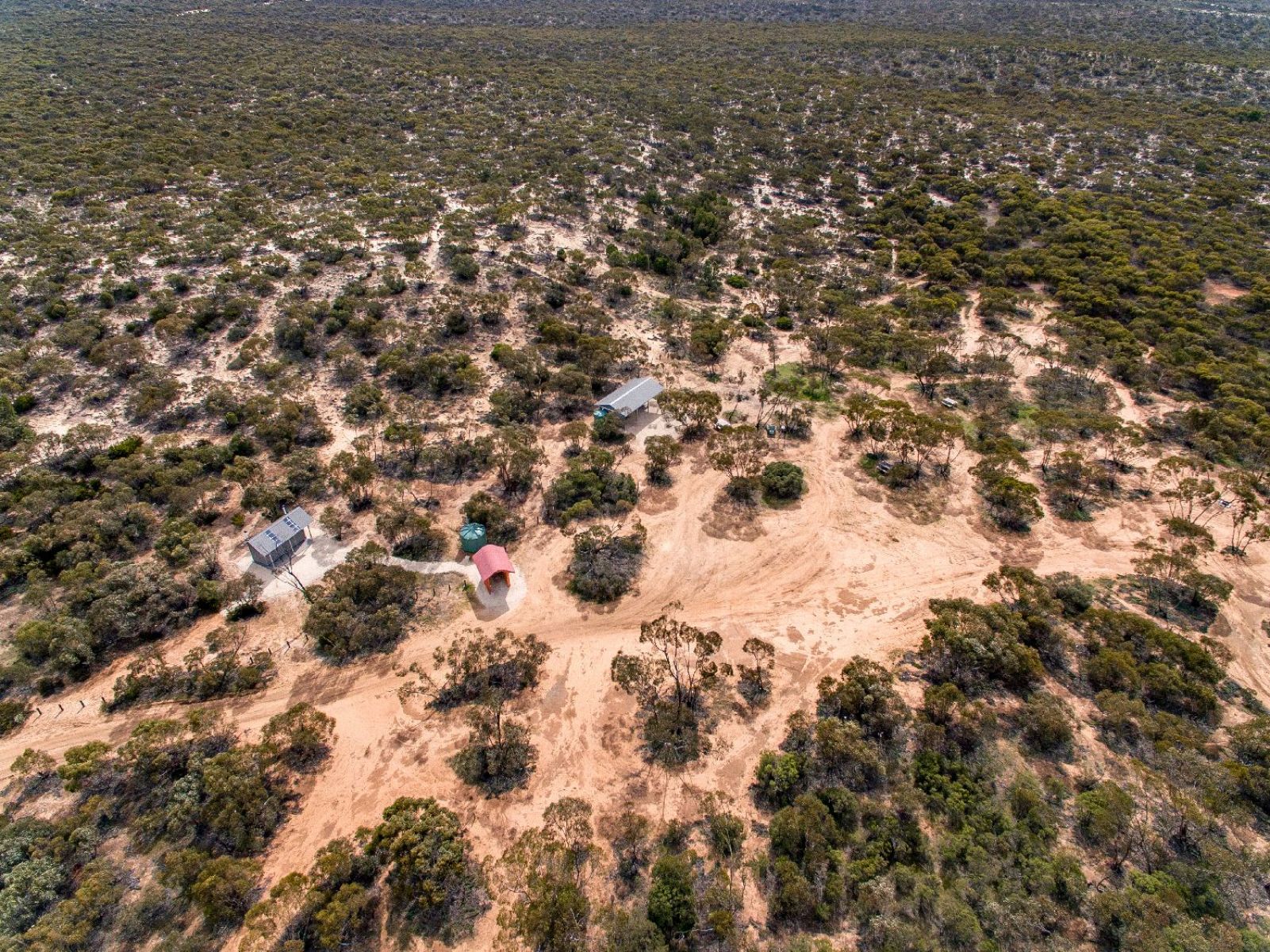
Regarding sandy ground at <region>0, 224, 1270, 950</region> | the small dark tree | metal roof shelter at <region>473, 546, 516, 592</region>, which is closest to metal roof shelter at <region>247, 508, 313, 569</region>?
sandy ground at <region>0, 224, 1270, 950</region>

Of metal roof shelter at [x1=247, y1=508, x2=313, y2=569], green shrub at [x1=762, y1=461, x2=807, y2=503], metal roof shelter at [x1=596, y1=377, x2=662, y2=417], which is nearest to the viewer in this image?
metal roof shelter at [x1=247, y1=508, x2=313, y2=569]

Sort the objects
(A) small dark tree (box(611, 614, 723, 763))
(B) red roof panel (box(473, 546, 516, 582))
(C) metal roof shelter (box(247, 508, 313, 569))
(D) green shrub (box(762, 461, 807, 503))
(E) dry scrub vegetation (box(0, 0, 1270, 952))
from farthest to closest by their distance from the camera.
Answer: (D) green shrub (box(762, 461, 807, 503)) → (C) metal roof shelter (box(247, 508, 313, 569)) → (B) red roof panel (box(473, 546, 516, 582)) → (A) small dark tree (box(611, 614, 723, 763)) → (E) dry scrub vegetation (box(0, 0, 1270, 952))

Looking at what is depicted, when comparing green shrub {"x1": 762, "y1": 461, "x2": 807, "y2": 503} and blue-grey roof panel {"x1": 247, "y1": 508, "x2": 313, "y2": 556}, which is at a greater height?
blue-grey roof panel {"x1": 247, "y1": 508, "x2": 313, "y2": 556}

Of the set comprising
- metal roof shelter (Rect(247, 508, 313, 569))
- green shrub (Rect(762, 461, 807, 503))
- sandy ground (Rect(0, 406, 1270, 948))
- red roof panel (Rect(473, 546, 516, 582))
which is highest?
metal roof shelter (Rect(247, 508, 313, 569))

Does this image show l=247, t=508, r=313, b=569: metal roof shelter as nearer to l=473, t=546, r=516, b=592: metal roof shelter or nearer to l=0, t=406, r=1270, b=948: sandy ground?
l=0, t=406, r=1270, b=948: sandy ground

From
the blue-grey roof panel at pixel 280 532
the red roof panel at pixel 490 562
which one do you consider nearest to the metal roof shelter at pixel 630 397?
the red roof panel at pixel 490 562

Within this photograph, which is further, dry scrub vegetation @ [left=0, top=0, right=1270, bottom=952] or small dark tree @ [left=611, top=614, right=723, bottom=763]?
small dark tree @ [left=611, top=614, right=723, bottom=763]

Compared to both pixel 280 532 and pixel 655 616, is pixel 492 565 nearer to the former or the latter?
pixel 655 616

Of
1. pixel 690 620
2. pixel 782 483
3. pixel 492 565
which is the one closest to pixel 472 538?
pixel 492 565
